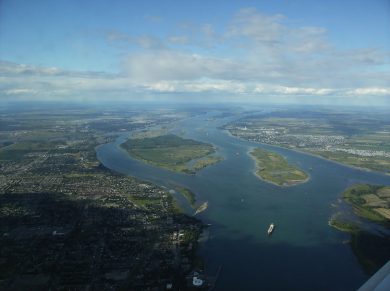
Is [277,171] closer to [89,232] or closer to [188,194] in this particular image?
[188,194]

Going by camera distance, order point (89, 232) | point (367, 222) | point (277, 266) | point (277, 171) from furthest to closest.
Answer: point (277, 171)
point (367, 222)
point (89, 232)
point (277, 266)

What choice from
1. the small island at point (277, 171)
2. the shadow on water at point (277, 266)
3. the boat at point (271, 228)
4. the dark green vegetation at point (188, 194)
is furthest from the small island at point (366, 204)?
the dark green vegetation at point (188, 194)

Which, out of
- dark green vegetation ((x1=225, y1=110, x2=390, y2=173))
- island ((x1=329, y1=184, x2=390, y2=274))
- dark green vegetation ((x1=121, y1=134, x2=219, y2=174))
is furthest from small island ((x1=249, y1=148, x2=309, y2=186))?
dark green vegetation ((x1=225, y1=110, x2=390, y2=173))

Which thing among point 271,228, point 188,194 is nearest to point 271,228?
point 271,228

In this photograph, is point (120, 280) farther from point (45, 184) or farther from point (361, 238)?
point (45, 184)

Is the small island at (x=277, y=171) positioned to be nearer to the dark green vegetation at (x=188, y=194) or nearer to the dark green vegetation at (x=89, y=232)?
the dark green vegetation at (x=188, y=194)
